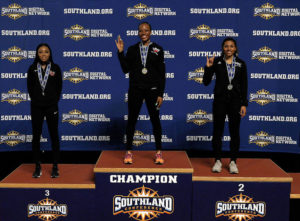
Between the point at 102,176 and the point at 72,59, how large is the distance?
6.10 feet

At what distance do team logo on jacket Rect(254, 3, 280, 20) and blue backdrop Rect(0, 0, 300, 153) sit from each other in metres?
0.01

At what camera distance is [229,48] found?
259cm

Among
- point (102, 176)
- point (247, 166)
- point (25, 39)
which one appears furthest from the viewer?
point (25, 39)

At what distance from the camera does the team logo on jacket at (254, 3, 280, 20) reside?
3617 mm

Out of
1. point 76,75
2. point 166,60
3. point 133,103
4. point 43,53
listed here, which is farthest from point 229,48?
point 76,75

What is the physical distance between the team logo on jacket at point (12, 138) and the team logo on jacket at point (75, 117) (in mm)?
657

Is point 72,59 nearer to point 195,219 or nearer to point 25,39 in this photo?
point 25,39

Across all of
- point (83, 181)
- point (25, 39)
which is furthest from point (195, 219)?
point (25, 39)

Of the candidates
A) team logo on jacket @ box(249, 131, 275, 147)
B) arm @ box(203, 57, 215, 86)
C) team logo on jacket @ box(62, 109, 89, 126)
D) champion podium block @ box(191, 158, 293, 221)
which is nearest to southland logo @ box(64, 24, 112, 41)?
team logo on jacket @ box(62, 109, 89, 126)

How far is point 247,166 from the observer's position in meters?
2.96

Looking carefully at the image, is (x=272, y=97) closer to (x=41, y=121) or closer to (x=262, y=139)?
(x=262, y=139)

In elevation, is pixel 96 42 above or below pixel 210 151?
above

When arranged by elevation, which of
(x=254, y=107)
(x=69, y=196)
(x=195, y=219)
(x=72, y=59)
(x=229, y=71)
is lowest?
(x=195, y=219)

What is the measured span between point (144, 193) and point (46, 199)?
99 cm
